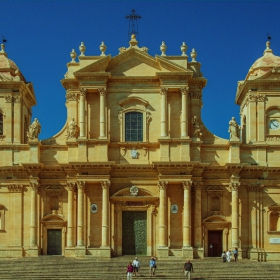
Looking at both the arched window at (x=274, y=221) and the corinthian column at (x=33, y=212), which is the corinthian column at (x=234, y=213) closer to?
the arched window at (x=274, y=221)

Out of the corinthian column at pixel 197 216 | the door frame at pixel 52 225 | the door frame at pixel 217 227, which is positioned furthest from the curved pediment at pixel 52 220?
the door frame at pixel 217 227

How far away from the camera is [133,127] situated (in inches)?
1748

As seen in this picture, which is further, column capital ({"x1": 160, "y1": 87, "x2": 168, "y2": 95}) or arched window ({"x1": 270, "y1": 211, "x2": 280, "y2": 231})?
arched window ({"x1": 270, "y1": 211, "x2": 280, "y2": 231})

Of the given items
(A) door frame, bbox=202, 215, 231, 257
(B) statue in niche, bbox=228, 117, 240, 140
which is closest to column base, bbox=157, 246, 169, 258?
(A) door frame, bbox=202, 215, 231, 257

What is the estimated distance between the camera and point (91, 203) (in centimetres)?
4353

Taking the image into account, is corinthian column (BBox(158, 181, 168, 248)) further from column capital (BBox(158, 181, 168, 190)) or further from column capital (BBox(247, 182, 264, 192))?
column capital (BBox(247, 182, 264, 192))

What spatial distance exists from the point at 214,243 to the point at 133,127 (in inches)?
348

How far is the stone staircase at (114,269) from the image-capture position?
127ft

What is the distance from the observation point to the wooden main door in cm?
4394

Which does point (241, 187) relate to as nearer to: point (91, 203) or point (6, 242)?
point (91, 203)

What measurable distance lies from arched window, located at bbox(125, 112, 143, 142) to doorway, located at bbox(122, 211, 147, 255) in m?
4.64

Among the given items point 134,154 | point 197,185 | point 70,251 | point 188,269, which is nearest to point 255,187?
point 197,185

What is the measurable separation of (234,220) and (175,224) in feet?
11.9

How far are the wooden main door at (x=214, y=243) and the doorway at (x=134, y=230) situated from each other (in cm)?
406
